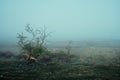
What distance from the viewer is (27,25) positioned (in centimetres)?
8144

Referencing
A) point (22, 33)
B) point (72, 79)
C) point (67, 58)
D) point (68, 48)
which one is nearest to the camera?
point (72, 79)

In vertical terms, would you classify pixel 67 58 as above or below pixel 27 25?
below

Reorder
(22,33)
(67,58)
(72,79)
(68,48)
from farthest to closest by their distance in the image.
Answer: (68,48) < (67,58) < (22,33) < (72,79)

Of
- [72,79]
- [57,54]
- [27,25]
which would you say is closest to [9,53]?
[57,54]

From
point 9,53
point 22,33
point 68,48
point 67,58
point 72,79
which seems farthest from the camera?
point 68,48

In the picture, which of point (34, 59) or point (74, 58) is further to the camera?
point (74, 58)

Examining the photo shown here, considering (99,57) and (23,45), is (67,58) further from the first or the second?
(23,45)

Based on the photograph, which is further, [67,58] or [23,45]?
[67,58]

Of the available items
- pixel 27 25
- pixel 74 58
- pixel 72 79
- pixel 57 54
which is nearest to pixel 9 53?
pixel 57 54

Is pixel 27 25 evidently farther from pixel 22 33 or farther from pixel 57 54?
pixel 57 54

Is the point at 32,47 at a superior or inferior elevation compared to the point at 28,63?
superior

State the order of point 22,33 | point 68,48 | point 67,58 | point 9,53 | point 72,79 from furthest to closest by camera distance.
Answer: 1. point 68,48
2. point 9,53
3. point 67,58
4. point 22,33
5. point 72,79

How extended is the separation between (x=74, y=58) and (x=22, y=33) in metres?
33.8

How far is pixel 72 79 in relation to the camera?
174 feet
